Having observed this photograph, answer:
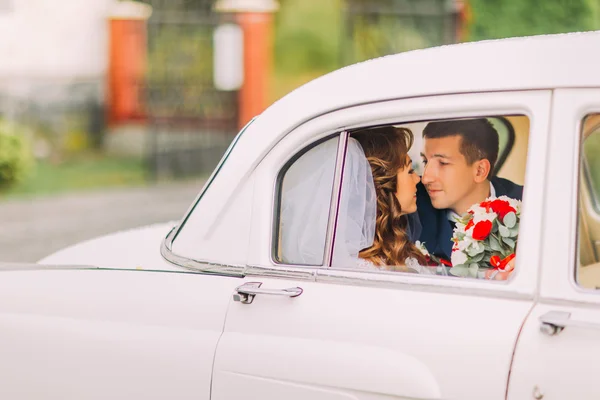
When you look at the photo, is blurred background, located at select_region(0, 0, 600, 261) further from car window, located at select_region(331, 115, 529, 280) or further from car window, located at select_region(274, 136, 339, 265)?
car window, located at select_region(274, 136, 339, 265)

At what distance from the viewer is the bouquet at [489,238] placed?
10.2ft

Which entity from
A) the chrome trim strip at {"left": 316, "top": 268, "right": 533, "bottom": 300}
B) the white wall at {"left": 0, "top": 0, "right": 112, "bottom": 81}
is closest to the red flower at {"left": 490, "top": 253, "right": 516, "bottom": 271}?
the chrome trim strip at {"left": 316, "top": 268, "right": 533, "bottom": 300}

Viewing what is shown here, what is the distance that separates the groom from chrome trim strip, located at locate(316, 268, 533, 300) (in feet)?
1.64

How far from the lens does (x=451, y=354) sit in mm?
2504

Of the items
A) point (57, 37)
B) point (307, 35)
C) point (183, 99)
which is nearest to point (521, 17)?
point (183, 99)

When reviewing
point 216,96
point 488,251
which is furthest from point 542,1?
point 488,251

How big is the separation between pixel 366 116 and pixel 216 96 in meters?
15.4

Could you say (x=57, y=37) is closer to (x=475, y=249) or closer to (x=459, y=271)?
(x=475, y=249)

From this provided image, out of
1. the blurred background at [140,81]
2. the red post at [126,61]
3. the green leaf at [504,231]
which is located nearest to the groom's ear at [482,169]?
the green leaf at [504,231]

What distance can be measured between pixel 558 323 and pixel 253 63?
15800mm

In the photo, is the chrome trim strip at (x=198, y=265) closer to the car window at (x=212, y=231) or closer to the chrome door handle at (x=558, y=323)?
the car window at (x=212, y=231)

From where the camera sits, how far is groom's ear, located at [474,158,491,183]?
3.20 metres

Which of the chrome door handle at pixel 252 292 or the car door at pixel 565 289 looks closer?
the car door at pixel 565 289

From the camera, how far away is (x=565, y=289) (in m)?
2.44
